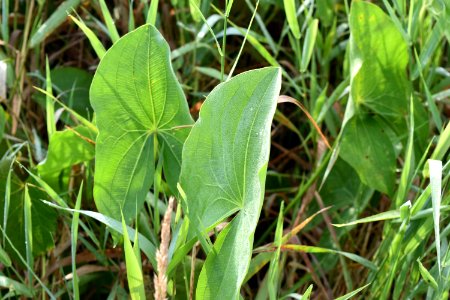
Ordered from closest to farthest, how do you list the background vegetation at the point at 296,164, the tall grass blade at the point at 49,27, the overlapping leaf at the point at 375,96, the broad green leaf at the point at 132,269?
the broad green leaf at the point at 132,269
the background vegetation at the point at 296,164
the overlapping leaf at the point at 375,96
the tall grass blade at the point at 49,27

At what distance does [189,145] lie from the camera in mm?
825

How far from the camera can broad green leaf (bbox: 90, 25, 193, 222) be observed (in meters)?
0.86

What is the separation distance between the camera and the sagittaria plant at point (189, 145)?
791 mm

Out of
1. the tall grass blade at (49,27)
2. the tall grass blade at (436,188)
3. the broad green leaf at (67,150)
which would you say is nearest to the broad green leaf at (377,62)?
the tall grass blade at (436,188)

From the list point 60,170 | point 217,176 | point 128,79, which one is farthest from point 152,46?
point 60,170

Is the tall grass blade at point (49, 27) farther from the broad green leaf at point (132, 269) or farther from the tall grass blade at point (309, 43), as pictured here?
the broad green leaf at point (132, 269)

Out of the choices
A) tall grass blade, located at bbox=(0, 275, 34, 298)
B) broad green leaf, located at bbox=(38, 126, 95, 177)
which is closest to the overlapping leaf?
broad green leaf, located at bbox=(38, 126, 95, 177)

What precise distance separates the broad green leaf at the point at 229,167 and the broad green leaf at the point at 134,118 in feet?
0.27

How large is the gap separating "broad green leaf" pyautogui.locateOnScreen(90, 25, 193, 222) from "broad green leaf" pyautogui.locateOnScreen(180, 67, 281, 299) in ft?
0.27

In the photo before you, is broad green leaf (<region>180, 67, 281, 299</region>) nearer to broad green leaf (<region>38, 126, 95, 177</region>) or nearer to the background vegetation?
the background vegetation

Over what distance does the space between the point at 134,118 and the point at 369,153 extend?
0.37m

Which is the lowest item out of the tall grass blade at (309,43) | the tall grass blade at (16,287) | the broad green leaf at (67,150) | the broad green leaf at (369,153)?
the tall grass blade at (16,287)

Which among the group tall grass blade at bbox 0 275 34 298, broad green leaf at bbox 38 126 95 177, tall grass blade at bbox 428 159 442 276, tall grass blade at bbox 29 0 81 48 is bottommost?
tall grass blade at bbox 0 275 34 298

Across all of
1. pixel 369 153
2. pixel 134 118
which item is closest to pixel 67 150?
pixel 134 118
